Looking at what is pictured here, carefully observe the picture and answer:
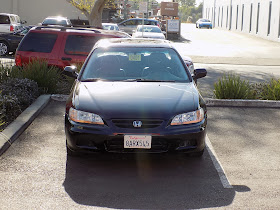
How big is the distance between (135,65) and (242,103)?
3.89 m

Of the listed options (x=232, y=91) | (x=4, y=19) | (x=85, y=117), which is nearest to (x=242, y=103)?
(x=232, y=91)

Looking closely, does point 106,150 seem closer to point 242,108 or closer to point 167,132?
point 167,132

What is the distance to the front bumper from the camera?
6039 millimetres

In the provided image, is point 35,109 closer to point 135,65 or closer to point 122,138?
point 135,65

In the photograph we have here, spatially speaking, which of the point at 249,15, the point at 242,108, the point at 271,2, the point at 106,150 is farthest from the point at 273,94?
the point at 249,15

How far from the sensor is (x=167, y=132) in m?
6.06

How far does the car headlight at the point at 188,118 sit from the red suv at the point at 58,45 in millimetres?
6107

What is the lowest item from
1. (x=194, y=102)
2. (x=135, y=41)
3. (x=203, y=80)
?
(x=203, y=80)

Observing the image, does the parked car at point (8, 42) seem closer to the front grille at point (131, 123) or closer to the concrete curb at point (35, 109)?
the concrete curb at point (35, 109)

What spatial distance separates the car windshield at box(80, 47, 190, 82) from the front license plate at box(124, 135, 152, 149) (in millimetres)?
1449

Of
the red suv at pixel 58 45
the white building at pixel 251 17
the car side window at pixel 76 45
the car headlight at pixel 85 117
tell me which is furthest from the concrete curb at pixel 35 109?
the white building at pixel 251 17

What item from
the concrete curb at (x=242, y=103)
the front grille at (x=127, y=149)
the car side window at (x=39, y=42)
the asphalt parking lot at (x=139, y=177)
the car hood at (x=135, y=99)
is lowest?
the concrete curb at (x=242, y=103)

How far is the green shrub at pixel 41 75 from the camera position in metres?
11.4

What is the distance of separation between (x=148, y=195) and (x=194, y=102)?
1.54 meters
